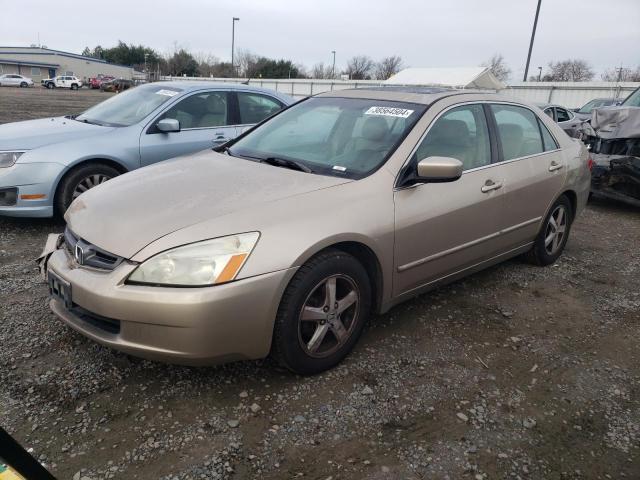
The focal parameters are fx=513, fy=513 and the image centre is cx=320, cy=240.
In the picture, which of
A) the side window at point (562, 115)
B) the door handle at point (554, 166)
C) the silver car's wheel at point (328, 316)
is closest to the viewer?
the silver car's wheel at point (328, 316)

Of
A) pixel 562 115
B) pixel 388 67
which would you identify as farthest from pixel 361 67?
pixel 562 115

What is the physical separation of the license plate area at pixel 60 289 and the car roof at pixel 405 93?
2360 mm

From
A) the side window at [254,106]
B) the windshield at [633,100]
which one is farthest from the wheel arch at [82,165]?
the windshield at [633,100]

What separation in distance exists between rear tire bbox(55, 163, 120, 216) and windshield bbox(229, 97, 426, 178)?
2051mm

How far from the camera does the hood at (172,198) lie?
8.27ft

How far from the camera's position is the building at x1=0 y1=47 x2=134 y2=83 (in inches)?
2726

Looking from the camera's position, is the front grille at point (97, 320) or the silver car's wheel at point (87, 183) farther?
the silver car's wheel at point (87, 183)

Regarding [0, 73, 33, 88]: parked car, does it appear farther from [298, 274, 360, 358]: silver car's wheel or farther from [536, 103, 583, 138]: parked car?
[298, 274, 360, 358]: silver car's wheel

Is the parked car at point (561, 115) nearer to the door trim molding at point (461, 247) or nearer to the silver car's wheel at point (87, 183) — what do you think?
the door trim molding at point (461, 247)

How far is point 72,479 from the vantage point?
2.07m

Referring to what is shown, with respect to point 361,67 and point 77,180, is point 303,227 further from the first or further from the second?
point 361,67

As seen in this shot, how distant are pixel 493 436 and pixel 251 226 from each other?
153 cm

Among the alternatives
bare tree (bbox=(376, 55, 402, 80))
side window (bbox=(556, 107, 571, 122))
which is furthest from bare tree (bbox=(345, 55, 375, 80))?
side window (bbox=(556, 107, 571, 122))

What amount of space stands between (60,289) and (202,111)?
3.62m
